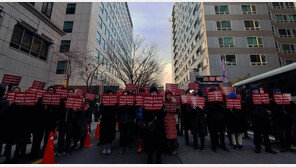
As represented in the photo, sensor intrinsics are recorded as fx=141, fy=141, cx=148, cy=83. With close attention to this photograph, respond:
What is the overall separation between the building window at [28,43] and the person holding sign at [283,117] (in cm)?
1568

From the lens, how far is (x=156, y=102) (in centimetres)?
363

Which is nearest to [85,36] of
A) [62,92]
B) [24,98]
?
[62,92]

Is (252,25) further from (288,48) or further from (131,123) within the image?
(131,123)

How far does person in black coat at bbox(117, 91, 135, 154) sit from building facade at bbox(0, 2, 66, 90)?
404 inches

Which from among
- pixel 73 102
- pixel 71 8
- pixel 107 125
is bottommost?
pixel 107 125

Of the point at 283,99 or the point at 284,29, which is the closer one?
the point at 283,99

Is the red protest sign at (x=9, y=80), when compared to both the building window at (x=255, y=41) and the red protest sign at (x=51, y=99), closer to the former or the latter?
the red protest sign at (x=51, y=99)

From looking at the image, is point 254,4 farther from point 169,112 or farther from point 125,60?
point 169,112

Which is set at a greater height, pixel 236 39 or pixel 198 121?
pixel 236 39

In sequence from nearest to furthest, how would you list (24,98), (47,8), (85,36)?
(24,98) < (47,8) < (85,36)

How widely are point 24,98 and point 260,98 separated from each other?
23.9ft

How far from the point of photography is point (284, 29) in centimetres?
3027

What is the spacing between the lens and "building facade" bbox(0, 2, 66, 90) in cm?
978

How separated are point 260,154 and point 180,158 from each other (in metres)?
2.54
